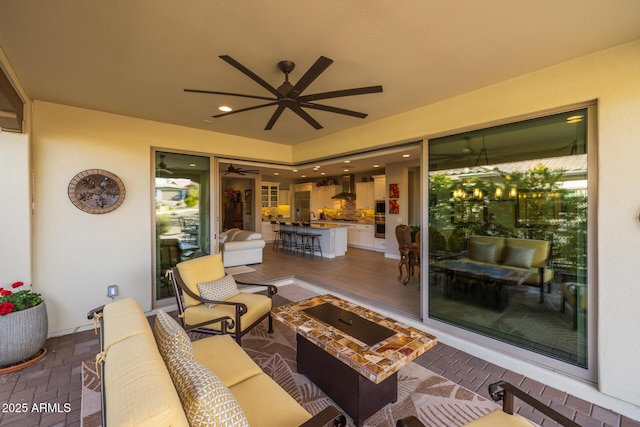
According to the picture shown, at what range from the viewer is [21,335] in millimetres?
2746

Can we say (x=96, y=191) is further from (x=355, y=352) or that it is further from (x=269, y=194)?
(x=269, y=194)

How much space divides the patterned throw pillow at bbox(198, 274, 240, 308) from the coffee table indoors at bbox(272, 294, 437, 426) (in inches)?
34.7

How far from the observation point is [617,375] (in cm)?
224

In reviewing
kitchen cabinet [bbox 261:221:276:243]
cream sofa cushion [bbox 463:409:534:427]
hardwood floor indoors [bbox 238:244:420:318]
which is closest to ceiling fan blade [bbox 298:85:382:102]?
cream sofa cushion [bbox 463:409:534:427]

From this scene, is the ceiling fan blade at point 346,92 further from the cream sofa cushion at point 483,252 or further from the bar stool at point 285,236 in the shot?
the bar stool at point 285,236

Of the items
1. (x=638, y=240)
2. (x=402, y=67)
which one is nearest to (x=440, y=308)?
(x=638, y=240)

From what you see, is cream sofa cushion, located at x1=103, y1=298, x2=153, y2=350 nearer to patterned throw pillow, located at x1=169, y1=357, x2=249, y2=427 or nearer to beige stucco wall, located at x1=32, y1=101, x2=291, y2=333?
patterned throw pillow, located at x1=169, y1=357, x2=249, y2=427

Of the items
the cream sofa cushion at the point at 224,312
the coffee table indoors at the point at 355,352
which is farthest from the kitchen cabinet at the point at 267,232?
the coffee table indoors at the point at 355,352

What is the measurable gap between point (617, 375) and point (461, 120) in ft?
8.83

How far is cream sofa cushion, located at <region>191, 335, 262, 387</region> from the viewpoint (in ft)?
6.03

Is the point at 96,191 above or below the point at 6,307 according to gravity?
above

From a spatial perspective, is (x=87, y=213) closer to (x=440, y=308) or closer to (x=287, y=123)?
(x=287, y=123)

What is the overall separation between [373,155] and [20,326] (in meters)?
4.78

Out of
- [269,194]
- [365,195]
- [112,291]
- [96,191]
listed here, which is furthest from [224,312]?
[269,194]
